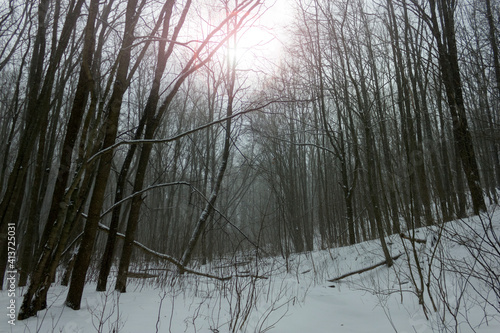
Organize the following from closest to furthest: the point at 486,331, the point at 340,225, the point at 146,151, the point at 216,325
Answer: the point at 486,331 < the point at 216,325 < the point at 146,151 < the point at 340,225

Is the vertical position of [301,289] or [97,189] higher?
[97,189]

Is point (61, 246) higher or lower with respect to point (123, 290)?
higher

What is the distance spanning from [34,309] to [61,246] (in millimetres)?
552

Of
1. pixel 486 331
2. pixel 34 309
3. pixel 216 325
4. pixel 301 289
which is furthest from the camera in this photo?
pixel 301 289

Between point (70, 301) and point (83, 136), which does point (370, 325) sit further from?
point (83, 136)

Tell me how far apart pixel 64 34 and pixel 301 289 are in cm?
529


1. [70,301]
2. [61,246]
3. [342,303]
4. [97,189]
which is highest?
[97,189]

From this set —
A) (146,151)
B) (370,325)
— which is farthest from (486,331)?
(146,151)

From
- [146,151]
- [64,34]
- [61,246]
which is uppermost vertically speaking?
[64,34]

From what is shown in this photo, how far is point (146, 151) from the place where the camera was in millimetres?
4266

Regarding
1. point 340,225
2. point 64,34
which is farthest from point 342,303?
point 340,225

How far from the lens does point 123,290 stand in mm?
4020

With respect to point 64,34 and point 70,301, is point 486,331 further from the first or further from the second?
point 64,34

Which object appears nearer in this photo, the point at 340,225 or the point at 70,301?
the point at 70,301
